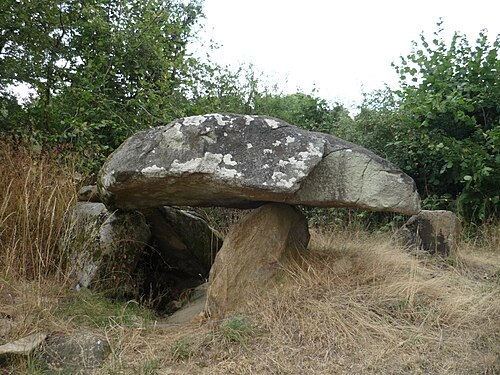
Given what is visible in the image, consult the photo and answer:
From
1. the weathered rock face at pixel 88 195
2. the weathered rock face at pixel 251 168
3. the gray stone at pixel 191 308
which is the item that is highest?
the weathered rock face at pixel 251 168

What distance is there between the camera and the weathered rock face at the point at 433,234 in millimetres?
5156

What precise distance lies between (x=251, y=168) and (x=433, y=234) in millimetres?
2825

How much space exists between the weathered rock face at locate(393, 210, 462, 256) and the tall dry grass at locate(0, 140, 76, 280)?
364 centimetres

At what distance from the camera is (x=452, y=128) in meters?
6.79

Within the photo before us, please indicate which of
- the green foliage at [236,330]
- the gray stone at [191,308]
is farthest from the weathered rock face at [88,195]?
the green foliage at [236,330]

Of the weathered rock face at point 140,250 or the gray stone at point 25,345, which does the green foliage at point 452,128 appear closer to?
the weathered rock face at point 140,250

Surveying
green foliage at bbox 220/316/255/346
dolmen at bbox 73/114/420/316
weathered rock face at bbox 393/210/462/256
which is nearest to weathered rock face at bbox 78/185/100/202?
dolmen at bbox 73/114/420/316

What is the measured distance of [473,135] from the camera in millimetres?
6547

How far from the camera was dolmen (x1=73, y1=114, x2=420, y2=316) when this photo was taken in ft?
11.2

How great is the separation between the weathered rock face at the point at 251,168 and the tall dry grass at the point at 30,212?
783 millimetres

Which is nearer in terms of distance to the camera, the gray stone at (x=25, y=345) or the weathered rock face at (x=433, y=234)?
the gray stone at (x=25, y=345)

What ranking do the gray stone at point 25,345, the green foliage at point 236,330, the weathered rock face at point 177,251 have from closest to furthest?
1. the gray stone at point 25,345
2. the green foliage at point 236,330
3. the weathered rock face at point 177,251

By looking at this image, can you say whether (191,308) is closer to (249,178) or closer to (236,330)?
(236,330)

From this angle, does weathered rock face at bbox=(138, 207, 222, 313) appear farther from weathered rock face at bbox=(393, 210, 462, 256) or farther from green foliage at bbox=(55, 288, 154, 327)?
weathered rock face at bbox=(393, 210, 462, 256)
